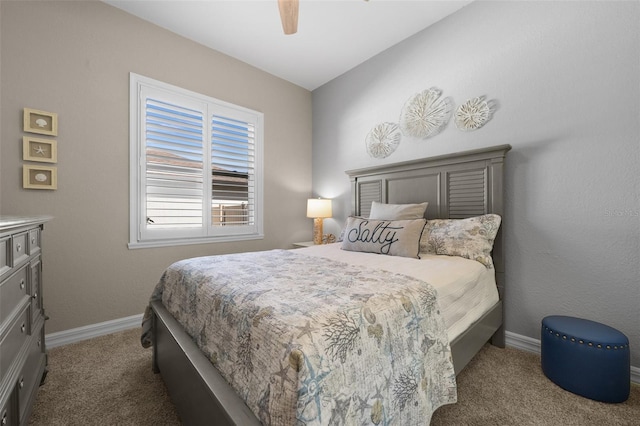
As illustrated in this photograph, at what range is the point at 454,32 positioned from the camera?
2.41 m

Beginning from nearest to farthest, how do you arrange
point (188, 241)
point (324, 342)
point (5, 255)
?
point (324, 342) → point (5, 255) → point (188, 241)

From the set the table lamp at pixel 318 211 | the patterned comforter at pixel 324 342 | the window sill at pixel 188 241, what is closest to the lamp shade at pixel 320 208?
the table lamp at pixel 318 211

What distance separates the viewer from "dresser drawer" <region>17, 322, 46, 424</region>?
1.11m

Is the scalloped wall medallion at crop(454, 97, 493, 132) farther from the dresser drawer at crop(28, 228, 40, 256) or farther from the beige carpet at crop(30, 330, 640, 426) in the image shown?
the dresser drawer at crop(28, 228, 40, 256)

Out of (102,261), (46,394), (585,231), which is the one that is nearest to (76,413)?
(46,394)

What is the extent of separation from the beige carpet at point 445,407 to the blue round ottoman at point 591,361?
0.06m

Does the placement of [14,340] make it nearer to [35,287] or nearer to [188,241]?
[35,287]

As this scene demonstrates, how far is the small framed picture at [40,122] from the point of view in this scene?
6.40 feet

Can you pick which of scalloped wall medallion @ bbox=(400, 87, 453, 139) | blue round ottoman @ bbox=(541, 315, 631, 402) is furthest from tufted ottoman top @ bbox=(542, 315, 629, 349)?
scalloped wall medallion @ bbox=(400, 87, 453, 139)

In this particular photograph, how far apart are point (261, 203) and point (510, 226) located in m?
2.59

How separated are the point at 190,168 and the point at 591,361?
3.37 m

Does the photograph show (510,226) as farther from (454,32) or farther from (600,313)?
(454,32)

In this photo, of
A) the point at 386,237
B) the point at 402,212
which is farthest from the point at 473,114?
the point at 386,237

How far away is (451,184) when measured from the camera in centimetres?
233
